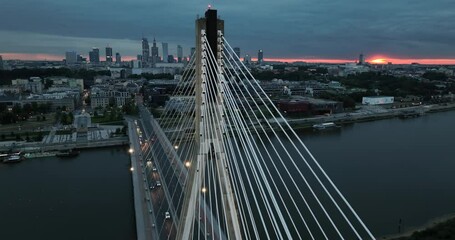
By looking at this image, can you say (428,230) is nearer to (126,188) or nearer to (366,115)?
(126,188)

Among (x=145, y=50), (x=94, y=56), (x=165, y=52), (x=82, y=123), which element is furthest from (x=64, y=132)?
(x=94, y=56)

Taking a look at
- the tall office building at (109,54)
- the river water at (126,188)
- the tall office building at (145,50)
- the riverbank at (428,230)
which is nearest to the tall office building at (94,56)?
the tall office building at (109,54)

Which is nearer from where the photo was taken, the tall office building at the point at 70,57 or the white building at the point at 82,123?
the white building at the point at 82,123

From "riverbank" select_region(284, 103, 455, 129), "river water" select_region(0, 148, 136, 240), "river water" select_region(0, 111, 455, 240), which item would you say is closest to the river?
"river water" select_region(0, 111, 455, 240)

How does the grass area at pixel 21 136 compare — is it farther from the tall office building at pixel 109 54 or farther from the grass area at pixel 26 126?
the tall office building at pixel 109 54

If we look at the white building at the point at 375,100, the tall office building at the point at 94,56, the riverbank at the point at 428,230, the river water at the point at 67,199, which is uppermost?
the tall office building at the point at 94,56

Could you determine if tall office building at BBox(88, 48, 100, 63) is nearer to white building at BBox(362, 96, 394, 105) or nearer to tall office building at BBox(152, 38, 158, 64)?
tall office building at BBox(152, 38, 158, 64)
